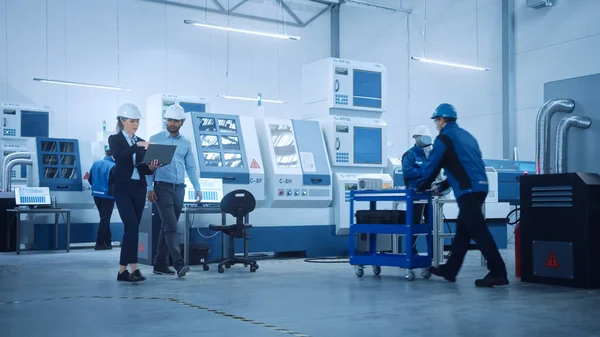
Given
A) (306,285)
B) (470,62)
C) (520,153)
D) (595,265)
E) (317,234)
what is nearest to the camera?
(595,265)

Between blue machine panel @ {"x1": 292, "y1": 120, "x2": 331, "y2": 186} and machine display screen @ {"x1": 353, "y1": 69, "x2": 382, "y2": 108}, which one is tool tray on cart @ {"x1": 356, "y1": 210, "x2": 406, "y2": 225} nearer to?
blue machine panel @ {"x1": 292, "y1": 120, "x2": 331, "y2": 186}

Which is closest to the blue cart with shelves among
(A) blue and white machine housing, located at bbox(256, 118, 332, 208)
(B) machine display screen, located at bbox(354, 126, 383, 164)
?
(A) blue and white machine housing, located at bbox(256, 118, 332, 208)

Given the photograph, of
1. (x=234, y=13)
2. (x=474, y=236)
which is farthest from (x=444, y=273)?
(x=234, y=13)

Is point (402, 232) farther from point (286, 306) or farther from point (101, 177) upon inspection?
point (101, 177)

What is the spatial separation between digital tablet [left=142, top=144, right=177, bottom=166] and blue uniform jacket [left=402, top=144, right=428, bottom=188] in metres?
2.65

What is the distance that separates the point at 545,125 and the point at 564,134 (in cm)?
19

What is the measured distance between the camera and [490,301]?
430 cm

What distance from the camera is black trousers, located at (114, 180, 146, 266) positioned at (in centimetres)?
534

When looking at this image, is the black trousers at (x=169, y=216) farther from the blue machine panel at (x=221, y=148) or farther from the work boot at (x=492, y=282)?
the work boot at (x=492, y=282)

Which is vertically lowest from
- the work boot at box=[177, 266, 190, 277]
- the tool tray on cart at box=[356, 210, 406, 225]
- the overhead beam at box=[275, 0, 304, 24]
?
the work boot at box=[177, 266, 190, 277]

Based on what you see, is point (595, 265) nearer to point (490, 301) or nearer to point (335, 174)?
point (490, 301)

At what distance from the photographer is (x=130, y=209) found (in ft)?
17.6

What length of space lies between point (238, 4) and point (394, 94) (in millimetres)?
4720

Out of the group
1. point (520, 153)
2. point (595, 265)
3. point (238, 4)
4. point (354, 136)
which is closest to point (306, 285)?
point (595, 265)
